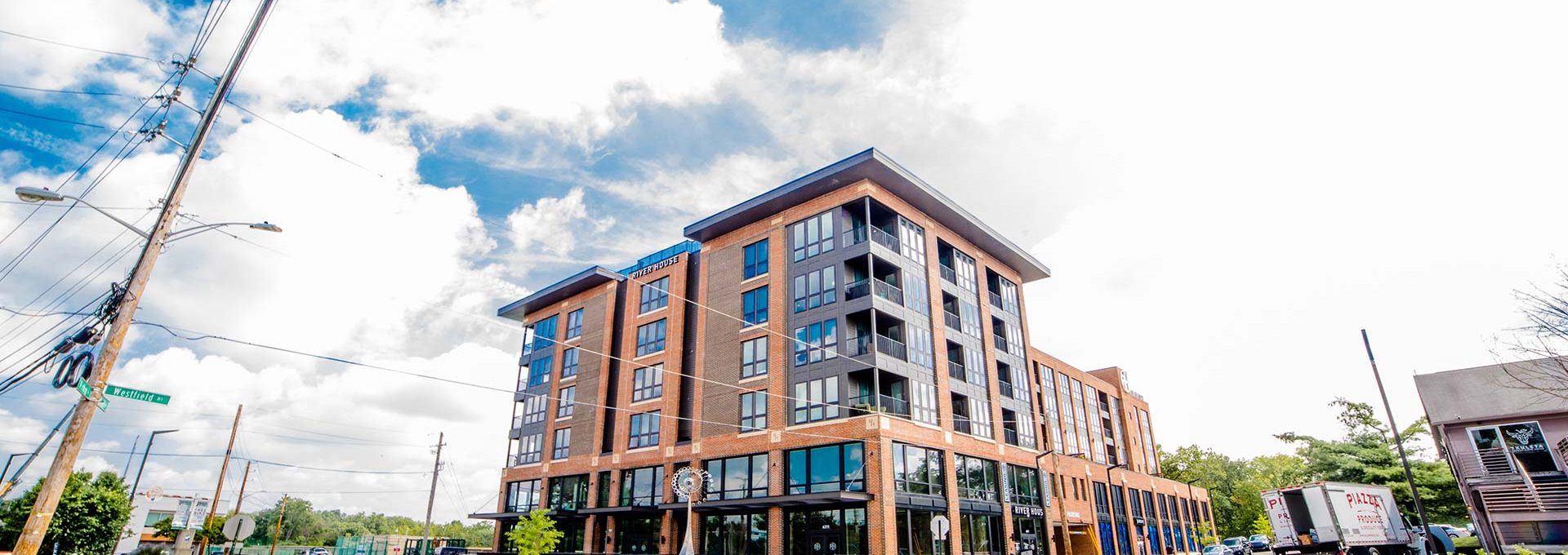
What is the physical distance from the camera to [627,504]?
1618 inches

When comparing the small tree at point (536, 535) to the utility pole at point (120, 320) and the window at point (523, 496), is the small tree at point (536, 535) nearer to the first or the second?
the window at point (523, 496)

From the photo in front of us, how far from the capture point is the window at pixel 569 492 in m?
44.2

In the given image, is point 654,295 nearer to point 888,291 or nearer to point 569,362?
point 569,362

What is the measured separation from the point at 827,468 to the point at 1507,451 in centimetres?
2927

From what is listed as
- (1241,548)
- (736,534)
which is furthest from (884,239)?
(1241,548)

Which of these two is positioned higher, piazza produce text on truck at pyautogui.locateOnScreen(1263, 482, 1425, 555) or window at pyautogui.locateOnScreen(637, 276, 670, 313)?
window at pyautogui.locateOnScreen(637, 276, 670, 313)

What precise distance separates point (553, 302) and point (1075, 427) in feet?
139

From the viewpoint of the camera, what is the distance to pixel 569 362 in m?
49.2

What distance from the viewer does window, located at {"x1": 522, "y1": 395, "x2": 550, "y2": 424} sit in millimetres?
49812

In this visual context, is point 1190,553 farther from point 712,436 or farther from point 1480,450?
point 712,436

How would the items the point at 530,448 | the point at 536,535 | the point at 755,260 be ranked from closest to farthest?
the point at 536,535 < the point at 755,260 < the point at 530,448

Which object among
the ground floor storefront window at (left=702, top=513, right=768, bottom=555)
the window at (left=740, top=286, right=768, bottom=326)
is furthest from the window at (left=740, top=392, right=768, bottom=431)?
the ground floor storefront window at (left=702, top=513, right=768, bottom=555)

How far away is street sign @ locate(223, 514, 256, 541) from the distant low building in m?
43.2

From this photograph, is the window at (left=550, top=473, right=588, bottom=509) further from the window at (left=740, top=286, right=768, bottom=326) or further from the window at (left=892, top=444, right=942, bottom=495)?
the window at (left=892, top=444, right=942, bottom=495)
